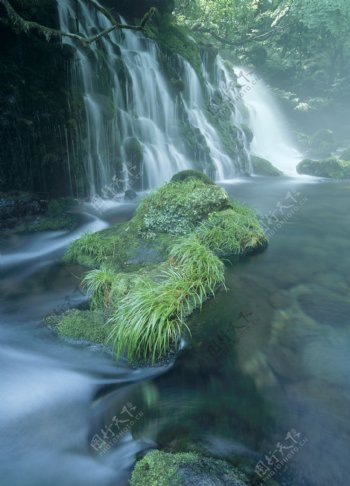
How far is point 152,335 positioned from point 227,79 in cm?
2278

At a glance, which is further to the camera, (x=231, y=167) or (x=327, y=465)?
(x=231, y=167)

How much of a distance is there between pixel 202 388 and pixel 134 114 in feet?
42.1

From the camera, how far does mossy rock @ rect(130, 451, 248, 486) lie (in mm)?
2873

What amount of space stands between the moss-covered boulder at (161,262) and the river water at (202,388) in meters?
0.30

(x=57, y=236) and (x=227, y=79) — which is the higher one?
(x=227, y=79)

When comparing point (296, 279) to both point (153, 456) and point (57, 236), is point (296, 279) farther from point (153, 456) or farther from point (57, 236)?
point (57, 236)

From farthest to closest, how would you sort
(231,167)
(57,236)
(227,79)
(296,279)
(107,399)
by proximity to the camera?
(227,79) < (231,167) < (57,236) < (296,279) < (107,399)

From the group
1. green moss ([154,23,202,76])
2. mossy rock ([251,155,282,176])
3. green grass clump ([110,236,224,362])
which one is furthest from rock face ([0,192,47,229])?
mossy rock ([251,155,282,176])

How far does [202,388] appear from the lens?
161 inches

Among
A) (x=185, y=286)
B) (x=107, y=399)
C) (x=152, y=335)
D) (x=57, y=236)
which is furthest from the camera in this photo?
(x=57, y=236)

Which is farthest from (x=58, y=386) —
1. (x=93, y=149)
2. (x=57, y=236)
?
(x=93, y=149)

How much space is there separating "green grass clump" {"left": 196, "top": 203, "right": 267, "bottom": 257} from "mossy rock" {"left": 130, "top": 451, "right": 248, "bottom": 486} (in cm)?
469

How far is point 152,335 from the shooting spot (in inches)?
176

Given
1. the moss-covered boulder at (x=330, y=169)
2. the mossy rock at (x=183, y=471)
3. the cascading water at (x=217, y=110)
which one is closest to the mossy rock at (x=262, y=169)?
the cascading water at (x=217, y=110)
